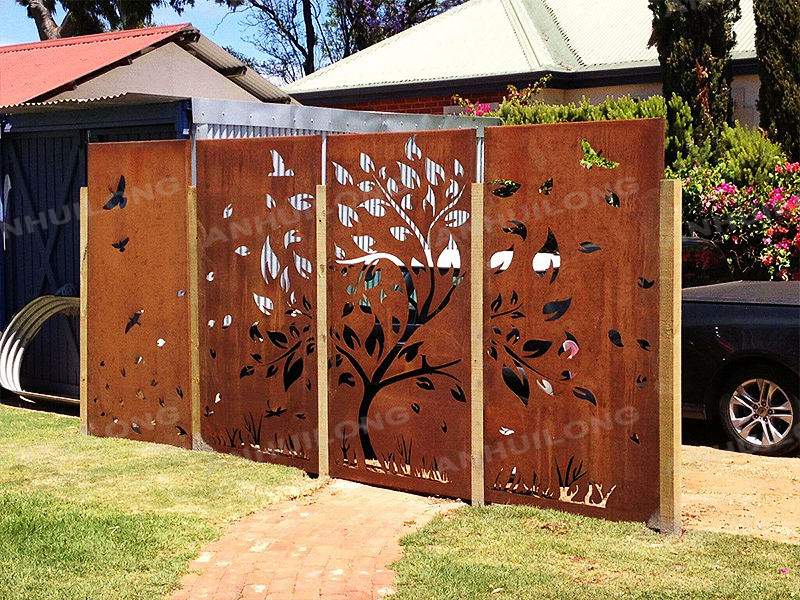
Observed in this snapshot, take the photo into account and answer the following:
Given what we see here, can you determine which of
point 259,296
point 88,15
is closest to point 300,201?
point 259,296

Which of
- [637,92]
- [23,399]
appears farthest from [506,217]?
[637,92]

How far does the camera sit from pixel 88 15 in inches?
1475

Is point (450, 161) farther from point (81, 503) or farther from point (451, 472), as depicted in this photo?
point (81, 503)

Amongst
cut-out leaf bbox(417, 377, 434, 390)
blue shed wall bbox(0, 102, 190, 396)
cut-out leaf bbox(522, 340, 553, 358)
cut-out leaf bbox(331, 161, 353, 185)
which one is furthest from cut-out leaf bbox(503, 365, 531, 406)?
blue shed wall bbox(0, 102, 190, 396)

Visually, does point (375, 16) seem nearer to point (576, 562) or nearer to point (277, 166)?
point (277, 166)

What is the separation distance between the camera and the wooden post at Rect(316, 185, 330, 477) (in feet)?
27.2

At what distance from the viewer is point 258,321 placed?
28.8 feet

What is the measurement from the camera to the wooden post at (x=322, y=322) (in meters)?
8.29

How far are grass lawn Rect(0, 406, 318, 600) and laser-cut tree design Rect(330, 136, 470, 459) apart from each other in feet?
3.26

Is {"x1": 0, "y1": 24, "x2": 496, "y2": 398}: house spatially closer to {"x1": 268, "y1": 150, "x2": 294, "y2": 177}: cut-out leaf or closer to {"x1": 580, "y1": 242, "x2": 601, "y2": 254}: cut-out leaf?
{"x1": 268, "y1": 150, "x2": 294, "y2": 177}: cut-out leaf

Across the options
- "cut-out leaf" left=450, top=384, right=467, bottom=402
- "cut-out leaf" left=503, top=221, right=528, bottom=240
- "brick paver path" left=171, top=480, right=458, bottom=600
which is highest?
"cut-out leaf" left=503, top=221, right=528, bottom=240

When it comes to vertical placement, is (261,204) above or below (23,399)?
above

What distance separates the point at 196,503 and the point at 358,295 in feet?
5.76

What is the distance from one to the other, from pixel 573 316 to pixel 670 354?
2.15ft
